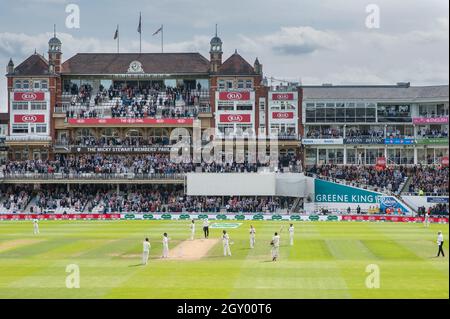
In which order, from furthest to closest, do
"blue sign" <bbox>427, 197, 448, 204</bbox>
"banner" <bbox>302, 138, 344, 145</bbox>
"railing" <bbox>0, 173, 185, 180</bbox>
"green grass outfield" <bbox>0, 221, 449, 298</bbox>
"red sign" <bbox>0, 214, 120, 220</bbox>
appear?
"banner" <bbox>302, 138, 344, 145</bbox>
"railing" <bbox>0, 173, 185, 180</bbox>
"blue sign" <bbox>427, 197, 448, 204</bbox>
"red sign" <bbox>0, 214, 120, 220</bbox>
"green grass outfield" <bbox>0, 221, 449, 298</bbox>

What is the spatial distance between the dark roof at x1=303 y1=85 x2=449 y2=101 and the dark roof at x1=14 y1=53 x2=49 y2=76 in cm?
2621

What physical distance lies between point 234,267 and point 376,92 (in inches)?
1954

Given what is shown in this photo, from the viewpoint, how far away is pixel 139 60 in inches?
3071

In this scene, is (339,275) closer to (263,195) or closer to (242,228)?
(242,228)

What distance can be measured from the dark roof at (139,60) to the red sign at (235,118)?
5569 millimetres

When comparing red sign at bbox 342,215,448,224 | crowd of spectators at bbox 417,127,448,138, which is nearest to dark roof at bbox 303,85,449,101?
crowd of spectators at bbox 417,127,448,138

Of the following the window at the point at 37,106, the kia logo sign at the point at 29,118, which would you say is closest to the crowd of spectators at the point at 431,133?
A: the window at the point at 37,106

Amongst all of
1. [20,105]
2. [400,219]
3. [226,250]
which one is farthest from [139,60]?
[226,250]

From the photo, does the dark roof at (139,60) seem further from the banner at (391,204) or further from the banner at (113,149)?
the banner at (391,204)

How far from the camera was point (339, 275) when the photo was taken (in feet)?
85.9

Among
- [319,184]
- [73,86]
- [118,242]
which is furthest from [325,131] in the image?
[118,242]

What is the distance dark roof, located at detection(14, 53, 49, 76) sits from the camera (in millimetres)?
76062

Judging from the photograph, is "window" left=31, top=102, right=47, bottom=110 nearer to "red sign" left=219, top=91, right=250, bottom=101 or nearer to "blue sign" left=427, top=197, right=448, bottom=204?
"red sign" left=219, top=91, right=250, bottom=101

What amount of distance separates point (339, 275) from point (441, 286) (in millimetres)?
3771
